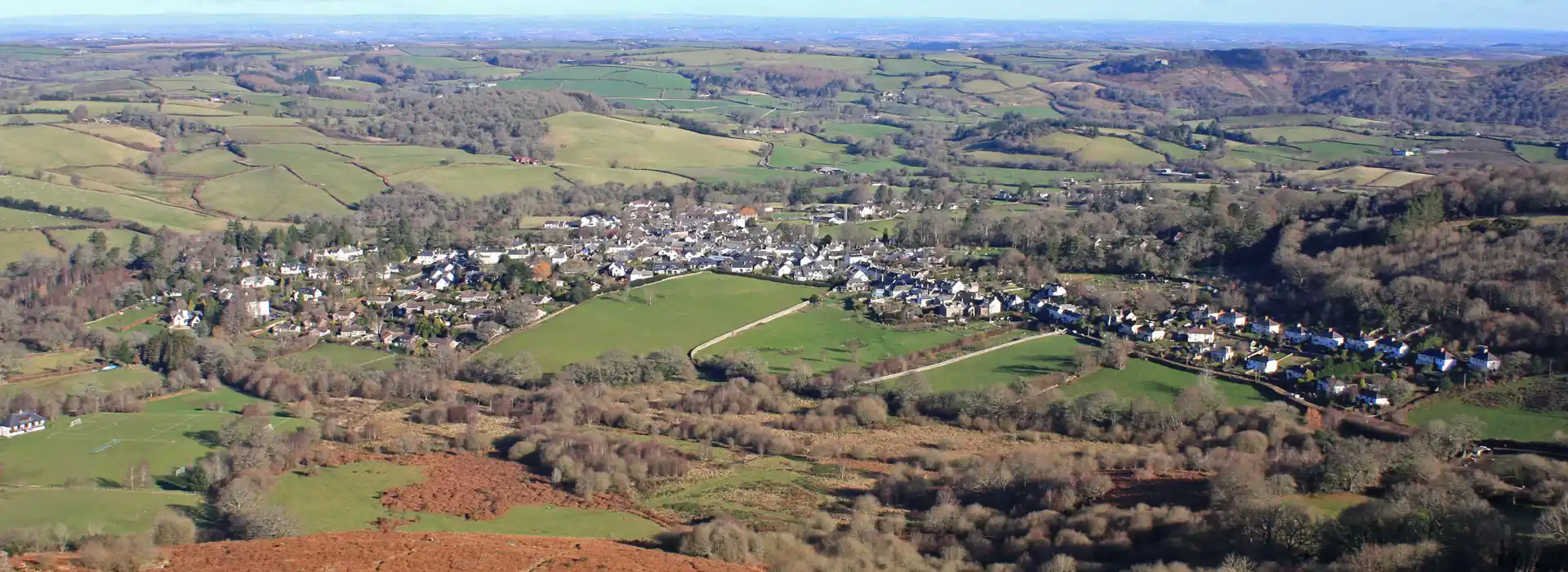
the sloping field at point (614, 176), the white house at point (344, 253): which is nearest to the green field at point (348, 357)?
the white house at point (344, 253)

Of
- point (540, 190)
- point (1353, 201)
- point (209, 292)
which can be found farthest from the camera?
point (540, 190)

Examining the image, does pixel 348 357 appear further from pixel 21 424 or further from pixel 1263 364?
pixel 1263 364

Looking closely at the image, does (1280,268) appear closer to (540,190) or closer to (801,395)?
(801,395)

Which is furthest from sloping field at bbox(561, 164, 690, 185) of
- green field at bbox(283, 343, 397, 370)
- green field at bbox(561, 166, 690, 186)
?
green field at bbox(283, 343, 397, 370)

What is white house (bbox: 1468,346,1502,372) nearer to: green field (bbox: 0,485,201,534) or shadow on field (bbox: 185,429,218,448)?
green field (bbox: 0,485,201,534)

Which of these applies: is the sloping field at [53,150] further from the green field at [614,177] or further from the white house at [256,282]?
the white house at [256,282]

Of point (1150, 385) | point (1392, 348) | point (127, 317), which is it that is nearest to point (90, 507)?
point (127, 317)

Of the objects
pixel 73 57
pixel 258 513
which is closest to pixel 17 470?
pixel 258 513
